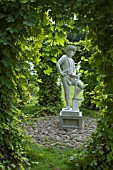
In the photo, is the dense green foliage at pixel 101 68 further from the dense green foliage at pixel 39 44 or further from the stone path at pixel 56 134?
the stone path at pixel 56 134

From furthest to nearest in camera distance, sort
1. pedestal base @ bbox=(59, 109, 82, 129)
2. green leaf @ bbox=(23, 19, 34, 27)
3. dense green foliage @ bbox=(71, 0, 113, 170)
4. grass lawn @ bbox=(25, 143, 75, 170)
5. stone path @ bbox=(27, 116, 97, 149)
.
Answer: pedestal base @ bbox=(59, 109, 82, 129) < stone path @ bbox=(27, 116, 97, 149) < grass lawn @ bbox=(25, 143, 75, 170) < dense green foliage @ bbox=(71, 0, 113, 170) < green leaf @ bbox=(23, 19, 34, 27)

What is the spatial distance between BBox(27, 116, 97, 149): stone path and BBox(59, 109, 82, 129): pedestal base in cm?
14

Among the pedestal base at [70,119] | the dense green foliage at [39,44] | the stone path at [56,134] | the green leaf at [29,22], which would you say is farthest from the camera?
the pedestal base at [70,119]

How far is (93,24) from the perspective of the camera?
8.05 feet

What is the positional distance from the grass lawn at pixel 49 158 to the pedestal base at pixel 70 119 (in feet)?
4.78

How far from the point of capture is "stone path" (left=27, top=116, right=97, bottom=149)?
4643mm

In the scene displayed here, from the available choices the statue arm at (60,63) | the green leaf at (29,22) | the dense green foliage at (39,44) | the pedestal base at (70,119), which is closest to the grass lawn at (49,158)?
the dense green foliage at (39,44)

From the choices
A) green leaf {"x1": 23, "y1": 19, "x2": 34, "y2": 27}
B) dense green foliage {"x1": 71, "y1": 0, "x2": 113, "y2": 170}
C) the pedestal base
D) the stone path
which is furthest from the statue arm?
green leaf {"x1": 23, "y1": 19, "x2": 34, "y2": 27}

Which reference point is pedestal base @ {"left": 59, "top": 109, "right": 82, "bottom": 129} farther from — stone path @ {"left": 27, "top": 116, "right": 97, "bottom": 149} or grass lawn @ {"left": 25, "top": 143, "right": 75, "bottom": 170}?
grass lawn @ {"left": 25, "top": 143, "right": 75, "bottom": 170}

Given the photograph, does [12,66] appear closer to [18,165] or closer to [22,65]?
[22,65]

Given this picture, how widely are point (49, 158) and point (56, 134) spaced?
5.13 ft

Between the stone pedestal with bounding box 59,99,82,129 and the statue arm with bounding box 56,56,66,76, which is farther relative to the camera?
the statue arm with bounding box 56,56,66,76

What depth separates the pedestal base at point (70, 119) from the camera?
5.71 meters

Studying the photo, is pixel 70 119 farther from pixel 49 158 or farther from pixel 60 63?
pixel 49 158
